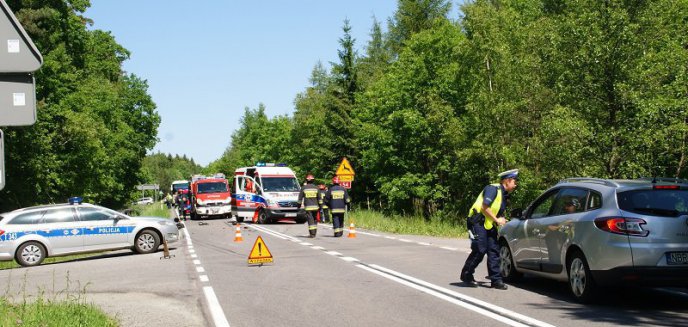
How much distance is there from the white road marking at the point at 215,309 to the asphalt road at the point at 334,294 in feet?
0.05

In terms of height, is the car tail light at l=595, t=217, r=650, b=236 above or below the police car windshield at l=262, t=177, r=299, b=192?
below

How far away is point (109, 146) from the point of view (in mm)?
53094

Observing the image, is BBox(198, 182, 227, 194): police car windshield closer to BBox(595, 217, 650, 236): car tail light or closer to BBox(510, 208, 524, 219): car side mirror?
BBox(510, 208, 524, 219): car side mirror

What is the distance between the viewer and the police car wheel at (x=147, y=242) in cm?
2028

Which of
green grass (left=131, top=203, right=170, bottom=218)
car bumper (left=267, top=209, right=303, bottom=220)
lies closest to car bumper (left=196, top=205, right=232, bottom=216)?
car bumper (left=267, top=209, right=303, bottom=220)

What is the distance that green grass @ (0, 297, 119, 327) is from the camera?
7922 mm

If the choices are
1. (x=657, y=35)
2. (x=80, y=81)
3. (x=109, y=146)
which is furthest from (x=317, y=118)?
(x=657, y=35)

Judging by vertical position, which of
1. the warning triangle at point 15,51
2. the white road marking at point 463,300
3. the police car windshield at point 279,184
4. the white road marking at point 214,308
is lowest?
the white road marking at point 463,300

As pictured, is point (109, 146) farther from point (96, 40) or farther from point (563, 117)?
point (563, 117)

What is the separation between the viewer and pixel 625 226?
849cm

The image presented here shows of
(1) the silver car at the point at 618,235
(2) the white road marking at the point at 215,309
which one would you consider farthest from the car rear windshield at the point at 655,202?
(2) the white road marking at the point at 215,309

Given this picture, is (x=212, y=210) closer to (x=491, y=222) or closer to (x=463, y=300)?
(x=491, y=222)

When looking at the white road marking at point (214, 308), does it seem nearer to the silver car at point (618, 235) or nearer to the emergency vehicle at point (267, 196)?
the silver car at point (618, 235)

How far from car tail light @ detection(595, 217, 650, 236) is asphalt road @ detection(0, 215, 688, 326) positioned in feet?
3.03
